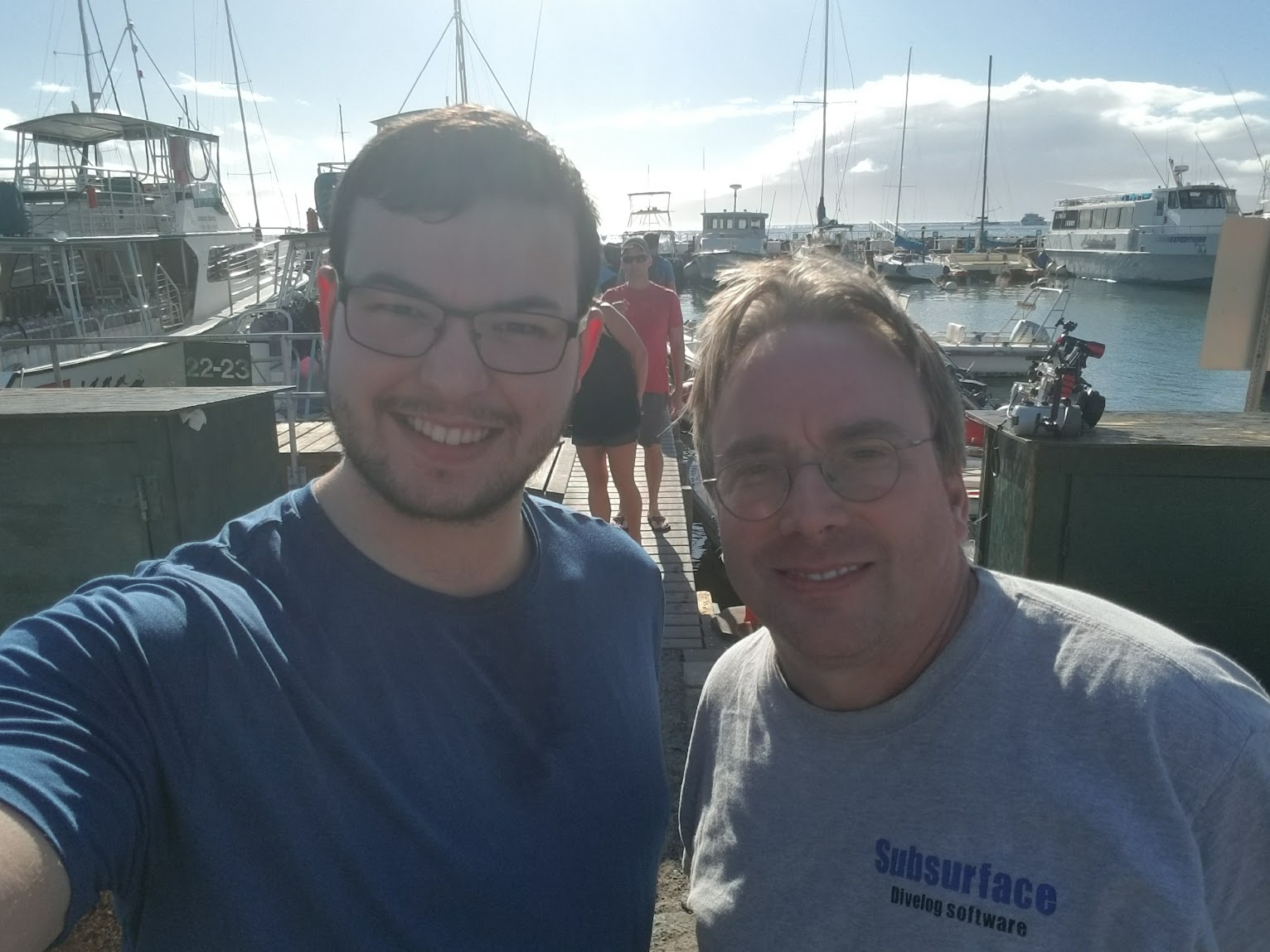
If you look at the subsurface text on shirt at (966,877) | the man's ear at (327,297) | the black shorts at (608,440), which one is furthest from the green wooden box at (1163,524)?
the man's ear at (327,297)

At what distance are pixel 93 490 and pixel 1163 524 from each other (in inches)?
172

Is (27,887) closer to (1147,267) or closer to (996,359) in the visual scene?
(996,359)

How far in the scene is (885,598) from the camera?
54.6 inches

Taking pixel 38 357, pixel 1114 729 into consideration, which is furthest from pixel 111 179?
pixel 1114 729

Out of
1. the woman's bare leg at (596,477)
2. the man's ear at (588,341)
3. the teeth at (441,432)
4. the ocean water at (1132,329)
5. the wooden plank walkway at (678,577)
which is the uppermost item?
the man's ear at (588,341)

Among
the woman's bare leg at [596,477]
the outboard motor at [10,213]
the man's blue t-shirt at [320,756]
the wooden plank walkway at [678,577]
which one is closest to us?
the man's blue t-shirt at [320,756]

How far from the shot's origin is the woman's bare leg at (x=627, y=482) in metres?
5.64

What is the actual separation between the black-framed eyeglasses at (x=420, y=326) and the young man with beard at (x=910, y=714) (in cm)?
35

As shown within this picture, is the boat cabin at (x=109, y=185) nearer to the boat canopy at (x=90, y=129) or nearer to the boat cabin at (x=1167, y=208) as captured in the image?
the boat canopy at (x=90, y=129)

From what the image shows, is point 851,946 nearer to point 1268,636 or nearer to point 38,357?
point 1268,636

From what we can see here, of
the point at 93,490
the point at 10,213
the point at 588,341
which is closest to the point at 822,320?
the point at 588,341

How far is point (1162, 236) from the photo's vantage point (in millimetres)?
52719

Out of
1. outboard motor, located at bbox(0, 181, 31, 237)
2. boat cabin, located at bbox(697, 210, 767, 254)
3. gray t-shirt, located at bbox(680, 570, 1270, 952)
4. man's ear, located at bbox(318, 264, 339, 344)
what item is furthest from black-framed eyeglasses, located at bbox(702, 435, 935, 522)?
boat cabin, located at bbox(697, 210, 767, 254)

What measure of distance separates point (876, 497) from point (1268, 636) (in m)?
3.20
